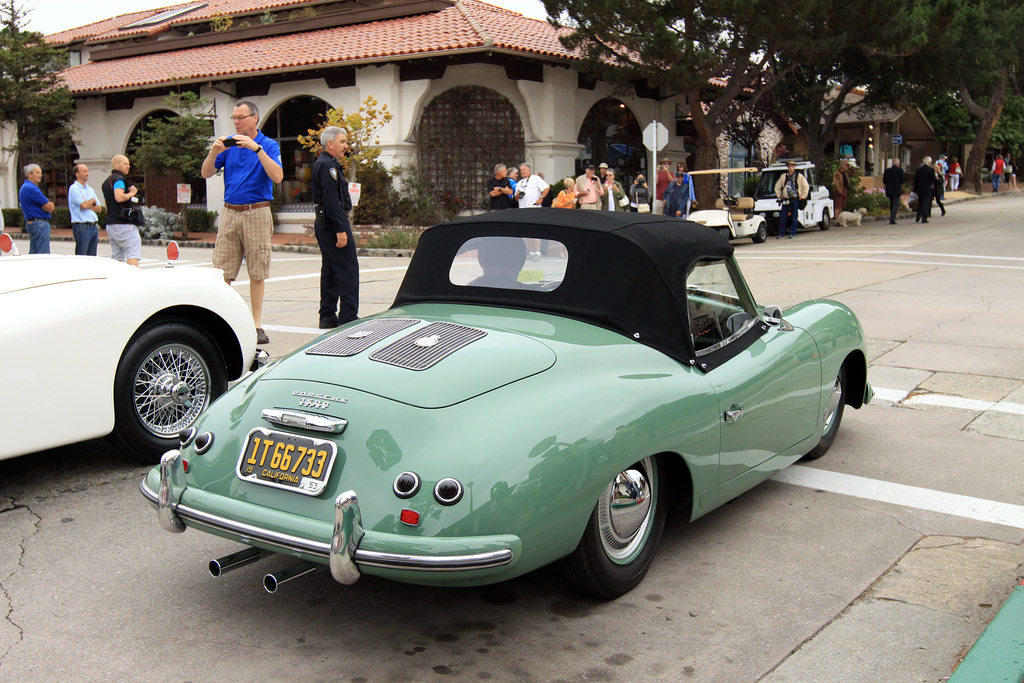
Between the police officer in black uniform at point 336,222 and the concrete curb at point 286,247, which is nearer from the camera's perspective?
the police officer in black uniform at point 336,222

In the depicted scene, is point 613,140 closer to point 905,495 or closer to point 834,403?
point 834,403

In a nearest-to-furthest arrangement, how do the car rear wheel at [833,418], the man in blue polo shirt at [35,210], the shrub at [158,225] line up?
1. the car rear wheel at [833,418]
2. the man in blue polo shirt at [35,210]
3. the shrub at [158,225]

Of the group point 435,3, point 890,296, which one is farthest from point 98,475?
point 435,3

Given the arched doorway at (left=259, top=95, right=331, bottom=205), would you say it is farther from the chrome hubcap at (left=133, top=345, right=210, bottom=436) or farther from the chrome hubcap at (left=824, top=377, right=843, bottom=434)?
the chrome hubcap at (left=824, top=377, right=843, bottom=434)

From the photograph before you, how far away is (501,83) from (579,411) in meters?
22.9

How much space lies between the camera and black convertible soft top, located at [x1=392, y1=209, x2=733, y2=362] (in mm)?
3805

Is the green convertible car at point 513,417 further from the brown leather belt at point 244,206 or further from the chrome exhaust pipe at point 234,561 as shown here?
the brown leather belt at point 244,206

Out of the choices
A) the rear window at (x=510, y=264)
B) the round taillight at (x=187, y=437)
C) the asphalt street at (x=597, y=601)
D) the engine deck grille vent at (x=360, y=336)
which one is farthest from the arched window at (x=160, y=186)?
the round taillight at (x=187, y=437)

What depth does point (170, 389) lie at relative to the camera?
501 cm

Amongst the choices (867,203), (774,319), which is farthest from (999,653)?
(867,203)

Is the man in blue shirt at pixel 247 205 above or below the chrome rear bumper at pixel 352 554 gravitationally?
above

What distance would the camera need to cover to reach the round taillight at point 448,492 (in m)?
2.86

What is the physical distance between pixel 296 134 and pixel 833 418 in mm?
24867

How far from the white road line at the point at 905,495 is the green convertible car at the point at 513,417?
447mm
